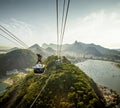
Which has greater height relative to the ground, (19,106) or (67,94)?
(67,94)

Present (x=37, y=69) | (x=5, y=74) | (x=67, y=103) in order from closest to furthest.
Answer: (x=37, y=69) < (x=67, y=103) < (x=5, y=74)

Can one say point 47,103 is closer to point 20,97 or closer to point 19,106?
point 19,106

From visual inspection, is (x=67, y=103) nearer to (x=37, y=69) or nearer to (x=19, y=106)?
(x=19, y=106)

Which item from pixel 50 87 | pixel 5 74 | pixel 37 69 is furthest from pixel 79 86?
pixel 5 74

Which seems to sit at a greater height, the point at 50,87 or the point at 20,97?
the point at 50,87

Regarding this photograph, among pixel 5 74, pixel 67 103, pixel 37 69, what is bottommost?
pixel 5 74

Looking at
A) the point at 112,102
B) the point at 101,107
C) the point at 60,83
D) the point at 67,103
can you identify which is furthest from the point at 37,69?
the point at 112,102

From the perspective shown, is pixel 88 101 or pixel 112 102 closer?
pixel 88 101

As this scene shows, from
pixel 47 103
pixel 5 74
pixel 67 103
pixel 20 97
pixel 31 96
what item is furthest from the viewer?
pixel 5 74

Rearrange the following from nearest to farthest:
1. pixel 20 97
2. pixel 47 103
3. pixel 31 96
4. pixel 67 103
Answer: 1. pixel 67 103
2. pixel 47 103
3. pixel 31 96
4. pixel 20 97
